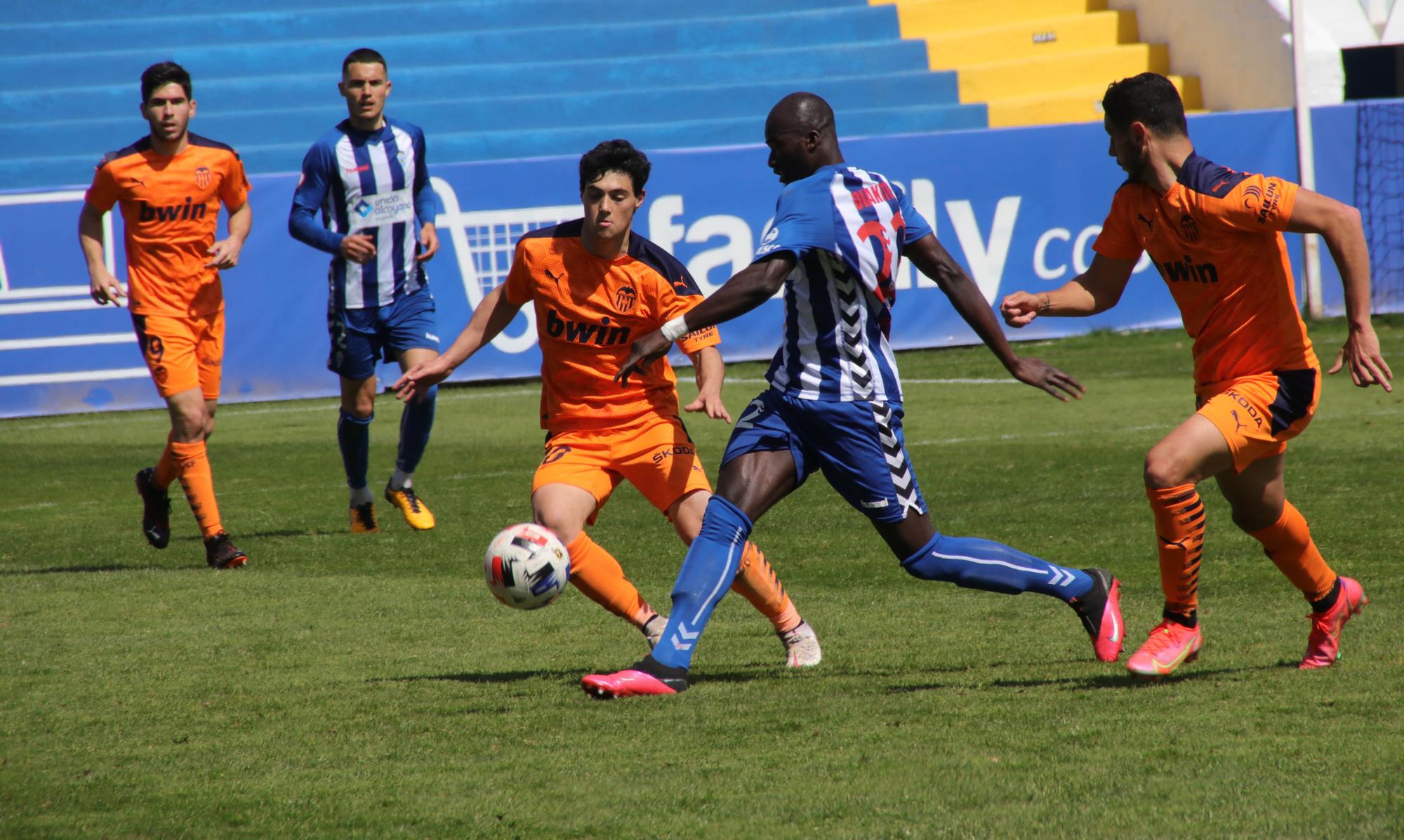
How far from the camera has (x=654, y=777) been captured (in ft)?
13.9

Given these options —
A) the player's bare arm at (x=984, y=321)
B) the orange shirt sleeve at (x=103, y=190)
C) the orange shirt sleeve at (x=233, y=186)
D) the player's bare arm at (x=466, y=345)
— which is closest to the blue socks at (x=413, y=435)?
the orange shirt sleeve at (x=233, y=186)

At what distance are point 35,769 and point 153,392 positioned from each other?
38.3 ft

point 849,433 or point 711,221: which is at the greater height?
point 849,433

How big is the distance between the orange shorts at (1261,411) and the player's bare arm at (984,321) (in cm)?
43

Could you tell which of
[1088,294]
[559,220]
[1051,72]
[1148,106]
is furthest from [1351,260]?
[1051,72]

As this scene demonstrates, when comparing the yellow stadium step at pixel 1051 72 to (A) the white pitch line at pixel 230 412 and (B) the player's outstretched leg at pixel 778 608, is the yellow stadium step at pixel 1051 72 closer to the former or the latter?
(A) the white pitch line at pixel 230 412

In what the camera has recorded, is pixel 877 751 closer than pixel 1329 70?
Yes

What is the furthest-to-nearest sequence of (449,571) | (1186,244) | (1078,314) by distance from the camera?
1. (449,571)
2. (1078,314)
3. (1186,244)

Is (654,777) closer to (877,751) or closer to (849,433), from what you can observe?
(877,751)

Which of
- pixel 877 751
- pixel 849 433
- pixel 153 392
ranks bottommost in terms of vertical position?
pixel 153 392

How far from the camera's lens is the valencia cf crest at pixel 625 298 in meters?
5.94

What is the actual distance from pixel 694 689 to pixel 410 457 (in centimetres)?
446

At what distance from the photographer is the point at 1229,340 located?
5.23m

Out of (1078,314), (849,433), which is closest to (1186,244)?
(1078,314)
